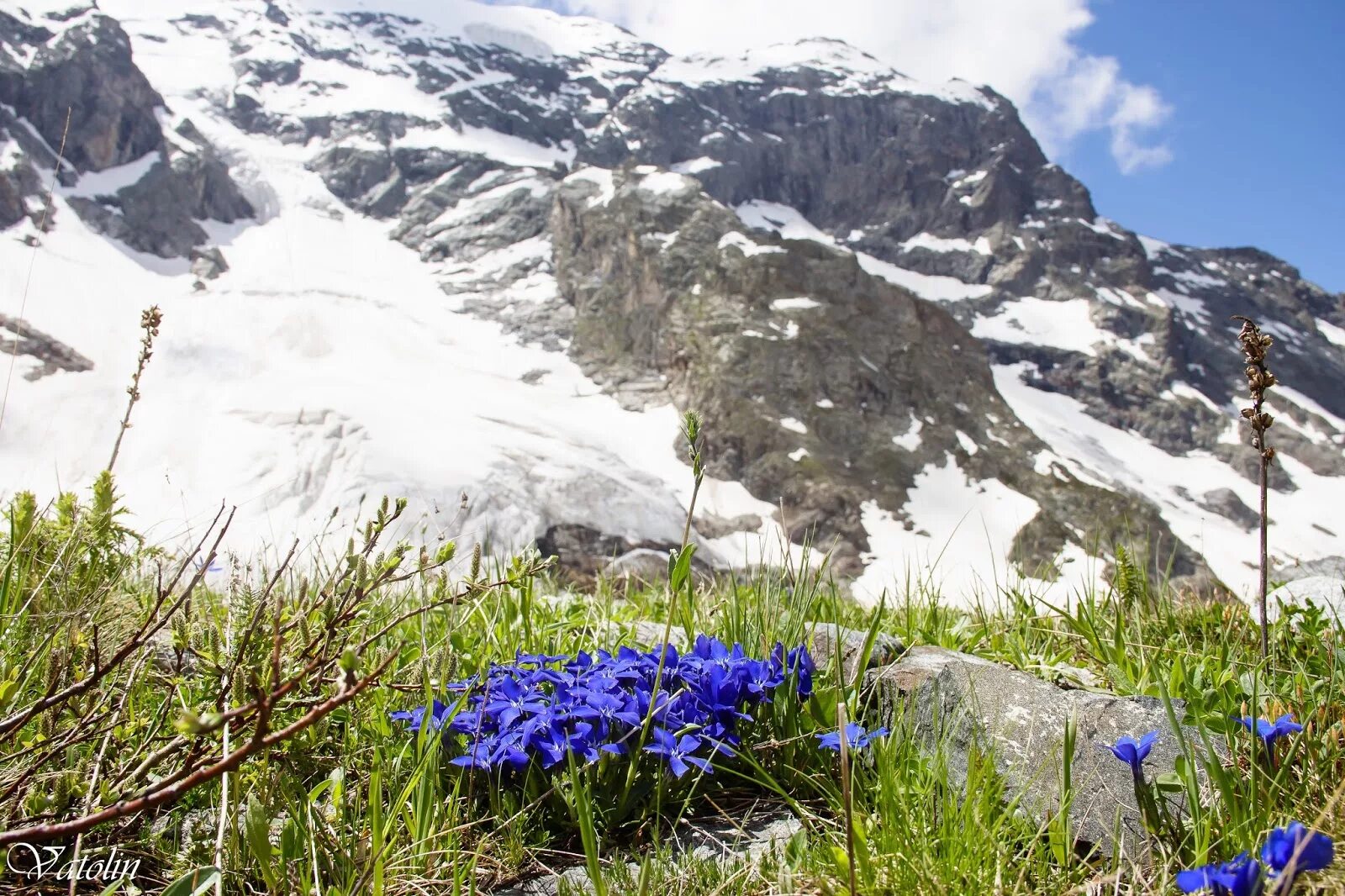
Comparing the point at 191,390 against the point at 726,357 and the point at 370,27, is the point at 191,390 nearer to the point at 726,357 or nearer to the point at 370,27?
the point at 726,357

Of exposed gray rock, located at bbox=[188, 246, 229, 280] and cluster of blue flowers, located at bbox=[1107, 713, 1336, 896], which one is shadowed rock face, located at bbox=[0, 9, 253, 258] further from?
cluster of blue flowers, located at bbox=[1107, 713, 1336, 896]

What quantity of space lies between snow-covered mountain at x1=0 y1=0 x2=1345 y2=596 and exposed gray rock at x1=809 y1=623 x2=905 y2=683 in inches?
29.7

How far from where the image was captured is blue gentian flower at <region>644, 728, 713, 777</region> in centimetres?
202

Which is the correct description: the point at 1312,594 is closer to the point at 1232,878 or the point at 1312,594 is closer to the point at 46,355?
the point at 1232,878

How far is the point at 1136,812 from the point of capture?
2021 millimetres

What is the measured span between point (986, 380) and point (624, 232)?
44.9 meters

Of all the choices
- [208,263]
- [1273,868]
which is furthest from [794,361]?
[1273,868]

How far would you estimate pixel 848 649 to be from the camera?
2934 mm

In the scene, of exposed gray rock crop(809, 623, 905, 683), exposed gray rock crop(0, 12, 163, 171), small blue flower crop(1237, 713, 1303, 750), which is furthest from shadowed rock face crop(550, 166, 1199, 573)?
exposed gray rock crop(0, 12, 163, 171)

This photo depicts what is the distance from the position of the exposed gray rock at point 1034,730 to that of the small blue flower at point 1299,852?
1.82ft

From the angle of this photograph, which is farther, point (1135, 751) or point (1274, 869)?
point (1135, 751)

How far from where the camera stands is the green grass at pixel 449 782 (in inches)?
69.6

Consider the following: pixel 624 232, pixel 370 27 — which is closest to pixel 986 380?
pixel 624 232

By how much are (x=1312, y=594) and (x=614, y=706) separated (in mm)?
3719
